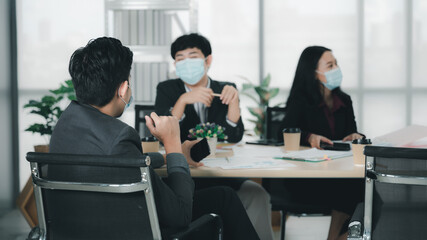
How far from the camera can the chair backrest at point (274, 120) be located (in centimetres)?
268

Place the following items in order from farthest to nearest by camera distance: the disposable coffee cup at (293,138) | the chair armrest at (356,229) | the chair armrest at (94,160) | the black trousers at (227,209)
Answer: the disposable coffee cup at (293,138) < the black trousers at (227,209) < the chair armrest at (356,229) < the chair armrest at (94,160)

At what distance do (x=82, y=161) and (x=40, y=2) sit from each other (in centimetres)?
361

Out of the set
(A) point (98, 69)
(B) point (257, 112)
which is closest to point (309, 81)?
(B) point (257, 112)

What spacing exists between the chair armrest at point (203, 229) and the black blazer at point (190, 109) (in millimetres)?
1068

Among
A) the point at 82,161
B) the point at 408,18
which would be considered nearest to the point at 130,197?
the point at 82,161

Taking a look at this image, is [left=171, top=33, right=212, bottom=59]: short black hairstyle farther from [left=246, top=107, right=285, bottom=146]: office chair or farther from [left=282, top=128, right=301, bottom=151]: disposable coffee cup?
[left=282, top=128, right=301, bottom=151]: disposable coffee cup

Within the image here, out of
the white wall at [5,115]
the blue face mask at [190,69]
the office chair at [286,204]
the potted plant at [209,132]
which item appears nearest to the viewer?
the potted plant at [209,132]

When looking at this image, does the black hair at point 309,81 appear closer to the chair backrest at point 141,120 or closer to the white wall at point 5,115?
the chair backrest at point 141,120

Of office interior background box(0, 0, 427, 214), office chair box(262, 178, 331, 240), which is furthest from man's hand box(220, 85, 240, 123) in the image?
office interior background box(0, 0, 427, 214)

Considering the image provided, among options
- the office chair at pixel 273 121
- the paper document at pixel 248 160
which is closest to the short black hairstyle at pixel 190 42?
the office chair at pixel 273 121

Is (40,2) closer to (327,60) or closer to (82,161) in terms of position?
(327,60)

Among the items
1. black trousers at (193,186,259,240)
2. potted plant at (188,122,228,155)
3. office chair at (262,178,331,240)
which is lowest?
office chair at (262,178,331,240)

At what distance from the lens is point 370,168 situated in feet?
3.91

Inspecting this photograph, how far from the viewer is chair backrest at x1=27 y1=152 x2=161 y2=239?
1110 millimetres
